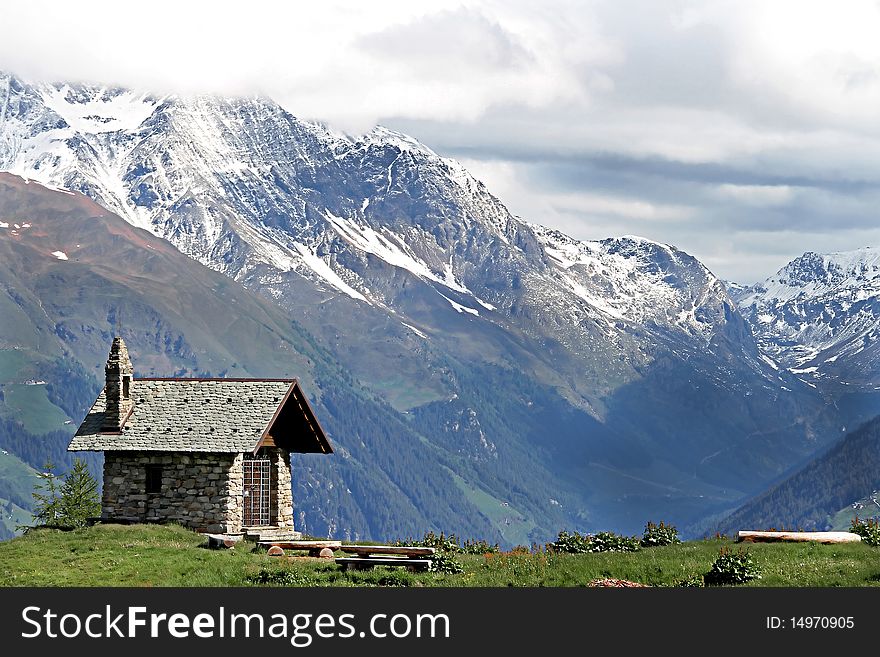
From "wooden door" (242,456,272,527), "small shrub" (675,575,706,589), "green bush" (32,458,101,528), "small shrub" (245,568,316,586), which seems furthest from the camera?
"green bush" (32,458,101,528)

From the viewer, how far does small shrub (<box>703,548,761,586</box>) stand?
162 feet

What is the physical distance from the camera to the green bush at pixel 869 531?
194ft

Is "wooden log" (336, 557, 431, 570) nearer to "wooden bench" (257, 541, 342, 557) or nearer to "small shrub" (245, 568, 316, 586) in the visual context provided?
"small shrub" (245, 568, 316, 586)

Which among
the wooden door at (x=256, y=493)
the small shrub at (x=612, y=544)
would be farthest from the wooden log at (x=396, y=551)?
the wooden door at (x=256, y=493)

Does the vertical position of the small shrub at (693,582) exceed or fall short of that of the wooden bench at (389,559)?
it falls short

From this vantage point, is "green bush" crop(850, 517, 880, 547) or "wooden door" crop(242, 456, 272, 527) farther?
"wooden door" crop(242, 456, 272, 527)

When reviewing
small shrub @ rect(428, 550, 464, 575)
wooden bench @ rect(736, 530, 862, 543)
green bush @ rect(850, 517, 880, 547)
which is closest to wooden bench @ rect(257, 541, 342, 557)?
small shrub @ rect(428, 550, 464, 575)

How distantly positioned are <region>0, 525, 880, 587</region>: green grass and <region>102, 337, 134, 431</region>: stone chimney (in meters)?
15.7

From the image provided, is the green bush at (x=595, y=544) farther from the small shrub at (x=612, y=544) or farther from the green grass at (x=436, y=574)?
the green grass at (x=436, y=574)

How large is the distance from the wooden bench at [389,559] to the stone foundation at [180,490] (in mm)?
20694

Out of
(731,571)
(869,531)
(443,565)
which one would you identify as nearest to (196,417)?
(443,565)
